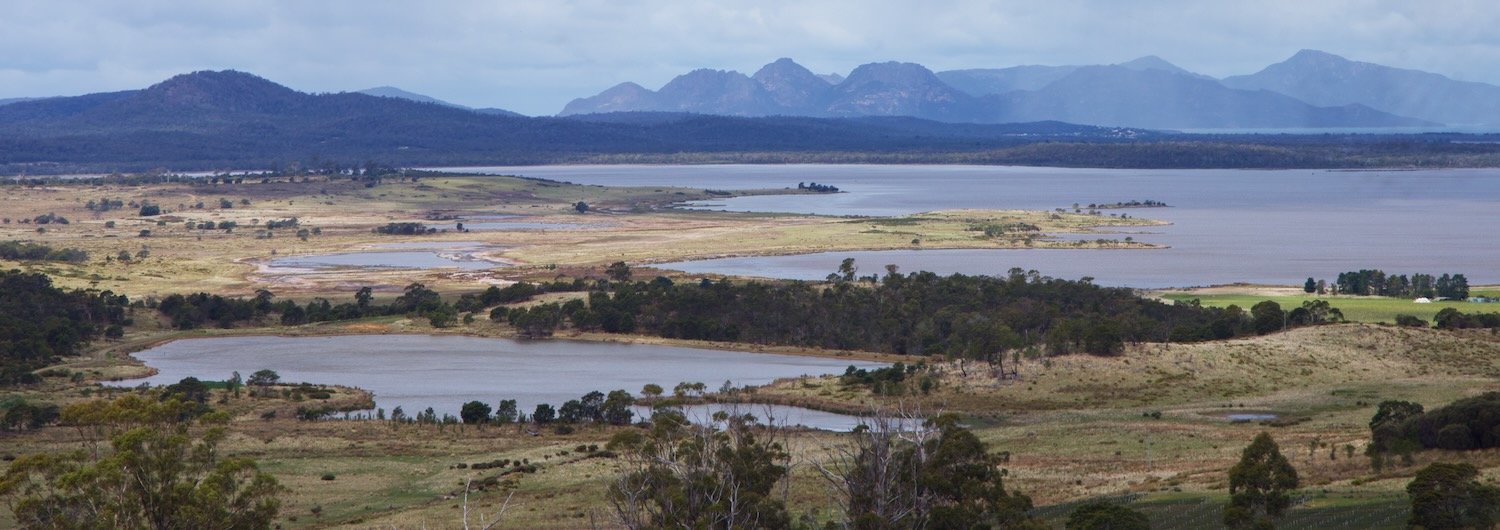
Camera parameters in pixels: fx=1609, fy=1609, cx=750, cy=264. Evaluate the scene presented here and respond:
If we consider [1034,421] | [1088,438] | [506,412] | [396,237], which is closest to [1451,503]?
[1088,438]

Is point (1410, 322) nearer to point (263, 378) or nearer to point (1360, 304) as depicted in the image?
point (1360, 304)

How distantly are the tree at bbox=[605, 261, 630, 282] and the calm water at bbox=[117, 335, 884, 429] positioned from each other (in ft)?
66.8

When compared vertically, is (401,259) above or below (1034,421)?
above

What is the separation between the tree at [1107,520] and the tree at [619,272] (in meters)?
71.8

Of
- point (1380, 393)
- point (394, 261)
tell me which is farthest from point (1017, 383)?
point (394, 261)

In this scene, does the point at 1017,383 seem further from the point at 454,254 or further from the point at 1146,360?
the point at 454,254

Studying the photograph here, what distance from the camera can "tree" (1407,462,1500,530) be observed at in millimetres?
27625

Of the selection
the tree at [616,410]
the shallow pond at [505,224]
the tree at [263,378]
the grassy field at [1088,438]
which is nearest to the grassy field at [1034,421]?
the grassy field at [1088,438]

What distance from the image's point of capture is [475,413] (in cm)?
5597

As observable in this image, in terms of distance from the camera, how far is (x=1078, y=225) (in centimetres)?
15012

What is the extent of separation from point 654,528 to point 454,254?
Result: 9902 centimetres

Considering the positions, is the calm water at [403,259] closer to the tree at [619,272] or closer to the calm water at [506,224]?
the tree at [619,272]

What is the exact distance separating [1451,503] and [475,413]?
3548cm

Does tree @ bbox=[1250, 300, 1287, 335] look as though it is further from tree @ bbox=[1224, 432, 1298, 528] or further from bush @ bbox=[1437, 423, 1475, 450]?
tree @ bbox=[1224, 432, 1298, 528]
